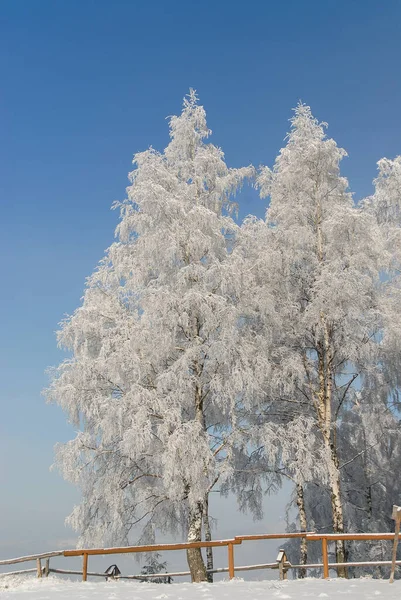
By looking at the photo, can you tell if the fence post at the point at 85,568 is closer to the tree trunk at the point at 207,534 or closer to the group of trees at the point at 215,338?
the group of trees at the point at 215,338

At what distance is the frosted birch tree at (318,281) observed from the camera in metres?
20.3

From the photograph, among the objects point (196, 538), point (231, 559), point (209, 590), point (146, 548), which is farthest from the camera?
point (196, 538)

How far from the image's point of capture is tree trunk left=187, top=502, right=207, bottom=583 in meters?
18.1

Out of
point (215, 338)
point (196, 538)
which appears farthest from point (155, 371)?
point (196, 538)

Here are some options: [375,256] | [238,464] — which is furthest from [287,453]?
[375,256]

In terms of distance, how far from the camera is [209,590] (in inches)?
531

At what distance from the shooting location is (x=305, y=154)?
75.3ft

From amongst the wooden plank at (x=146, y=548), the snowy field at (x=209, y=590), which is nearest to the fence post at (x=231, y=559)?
the wooden plank at (x=146, y=548)

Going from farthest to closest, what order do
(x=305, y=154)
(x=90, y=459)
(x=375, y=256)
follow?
(x=305, y=154)
(x=375, y=256)
(x=90, y=459)

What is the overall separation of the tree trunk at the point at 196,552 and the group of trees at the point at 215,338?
40mm

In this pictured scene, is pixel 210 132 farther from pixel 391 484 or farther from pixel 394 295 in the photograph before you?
pixel 391 484

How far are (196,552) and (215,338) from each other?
20.3 feet

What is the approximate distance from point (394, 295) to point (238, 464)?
820 cm

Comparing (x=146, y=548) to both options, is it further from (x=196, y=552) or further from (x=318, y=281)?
(x=318, y=281)
